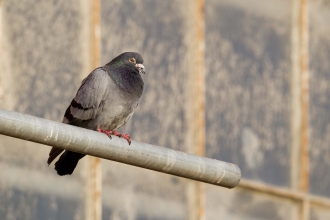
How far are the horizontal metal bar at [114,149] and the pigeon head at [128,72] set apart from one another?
10.4ft

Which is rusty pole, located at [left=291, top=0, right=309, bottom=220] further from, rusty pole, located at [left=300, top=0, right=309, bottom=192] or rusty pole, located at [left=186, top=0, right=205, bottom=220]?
rusty pole, located at [left=186, top=0, right=205, bottom=220]

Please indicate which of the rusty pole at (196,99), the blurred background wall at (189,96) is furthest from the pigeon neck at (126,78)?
the rusty pole at (196,99)

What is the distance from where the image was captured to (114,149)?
20.7ft

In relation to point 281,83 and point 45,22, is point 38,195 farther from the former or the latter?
point 281,83

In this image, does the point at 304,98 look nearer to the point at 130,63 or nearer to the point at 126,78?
the point at 130,63

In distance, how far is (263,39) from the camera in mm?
15328

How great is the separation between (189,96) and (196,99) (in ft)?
0.37

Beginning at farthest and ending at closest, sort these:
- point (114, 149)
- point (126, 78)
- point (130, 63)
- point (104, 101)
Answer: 1. point (130, 63)
2. point (126, 78)
3. point (104, 101)
4. point (114, 149)

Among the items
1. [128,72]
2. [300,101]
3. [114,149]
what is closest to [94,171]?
[128,72]

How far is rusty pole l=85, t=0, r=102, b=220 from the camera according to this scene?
39.9 feet

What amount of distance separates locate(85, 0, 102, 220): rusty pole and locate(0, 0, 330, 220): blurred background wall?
5cm

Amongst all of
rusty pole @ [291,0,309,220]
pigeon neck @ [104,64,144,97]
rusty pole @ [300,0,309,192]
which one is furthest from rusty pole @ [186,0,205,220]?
pigeon neck @ [104,64,144,97]

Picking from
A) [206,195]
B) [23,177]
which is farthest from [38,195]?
[206,195]

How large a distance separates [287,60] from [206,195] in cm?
298
